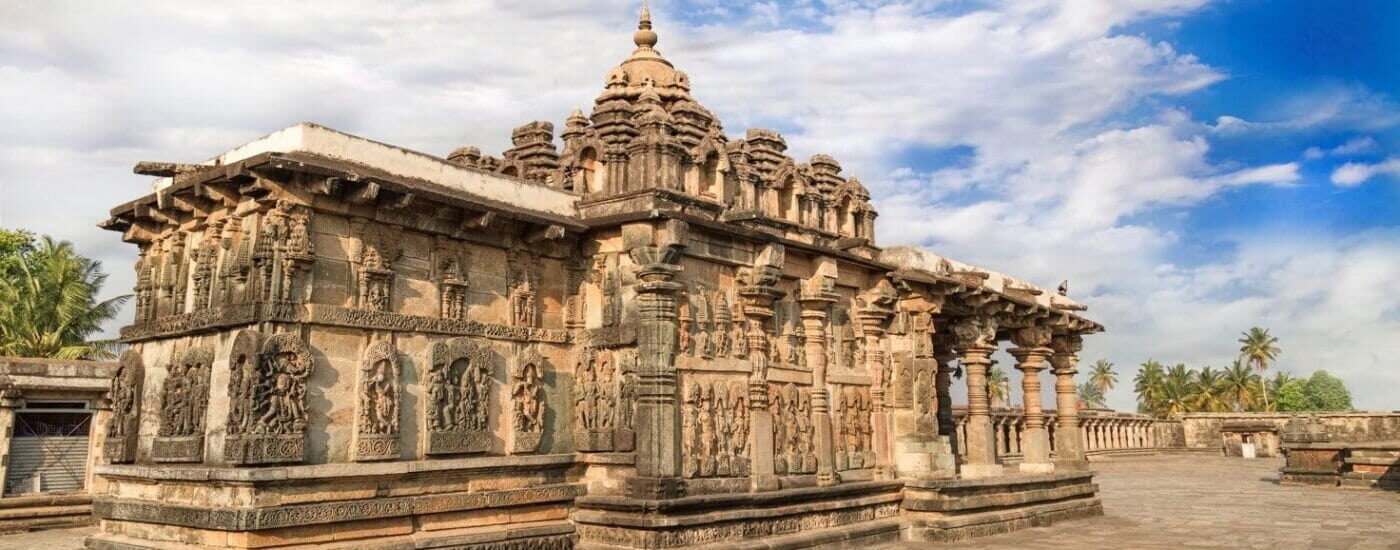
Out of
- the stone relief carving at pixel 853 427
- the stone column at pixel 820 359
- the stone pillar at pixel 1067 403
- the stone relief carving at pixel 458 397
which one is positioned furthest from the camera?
the stone pillar at pixel 1067 403

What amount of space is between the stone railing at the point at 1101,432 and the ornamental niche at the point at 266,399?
67.7 feet

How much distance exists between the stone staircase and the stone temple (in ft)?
17.8

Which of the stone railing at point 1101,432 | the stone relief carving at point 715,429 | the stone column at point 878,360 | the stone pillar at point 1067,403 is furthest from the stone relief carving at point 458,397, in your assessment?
the stone railing at point 1101,432

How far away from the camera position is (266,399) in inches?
361

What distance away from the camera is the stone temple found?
31.2 ft

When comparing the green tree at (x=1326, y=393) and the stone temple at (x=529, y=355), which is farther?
the green tree at (x=1326, y=393)

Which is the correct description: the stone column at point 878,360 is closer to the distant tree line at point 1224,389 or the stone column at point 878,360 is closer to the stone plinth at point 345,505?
the stone plinth at point 345,505

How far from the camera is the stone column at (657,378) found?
11.2 meters

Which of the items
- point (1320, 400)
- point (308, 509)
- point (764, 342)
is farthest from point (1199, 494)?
point (1320, 400)

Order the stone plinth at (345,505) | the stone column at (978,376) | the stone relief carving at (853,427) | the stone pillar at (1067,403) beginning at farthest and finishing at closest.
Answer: the stone pillar at (1067,403) < the stone column at (978,376) < the stone relief carving at (853,427) < the stone plinth at (345,505)

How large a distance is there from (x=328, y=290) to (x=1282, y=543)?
1283 cm

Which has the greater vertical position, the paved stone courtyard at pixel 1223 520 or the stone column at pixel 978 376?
the stone column at pixel 978 376

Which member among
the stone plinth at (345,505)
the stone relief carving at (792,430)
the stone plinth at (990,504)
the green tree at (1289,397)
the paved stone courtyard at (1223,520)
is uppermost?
the green tree at (1289,397)

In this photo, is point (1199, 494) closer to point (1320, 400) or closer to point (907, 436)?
point (907, 436)
